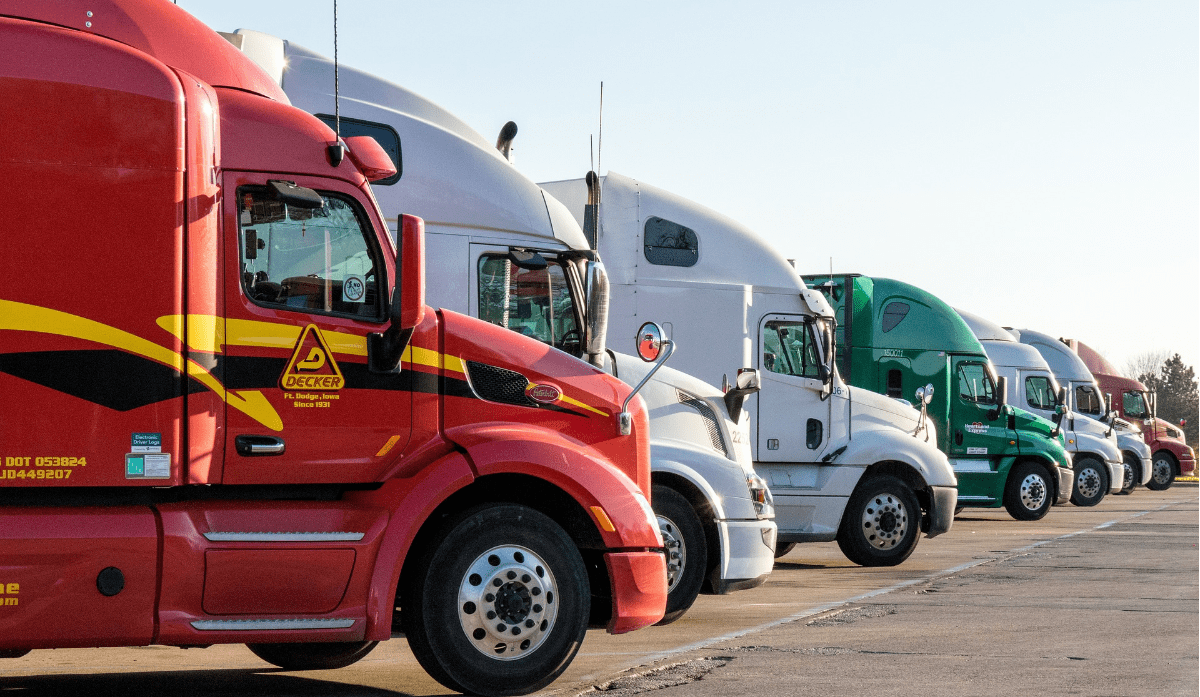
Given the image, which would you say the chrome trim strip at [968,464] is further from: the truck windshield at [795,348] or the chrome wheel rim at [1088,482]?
the truck windshield at [795,348]

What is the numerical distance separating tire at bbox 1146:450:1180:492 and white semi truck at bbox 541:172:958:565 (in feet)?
81.7

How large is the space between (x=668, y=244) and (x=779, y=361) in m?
1.81

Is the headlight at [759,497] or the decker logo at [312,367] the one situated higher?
the decker logo at [312,367]

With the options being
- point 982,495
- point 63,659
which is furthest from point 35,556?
point 982,495

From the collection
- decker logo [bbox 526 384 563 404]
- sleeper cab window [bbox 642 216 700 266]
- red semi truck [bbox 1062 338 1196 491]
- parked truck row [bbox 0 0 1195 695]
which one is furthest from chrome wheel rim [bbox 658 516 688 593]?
red semi truck [bbox 1062 338 1196 491]

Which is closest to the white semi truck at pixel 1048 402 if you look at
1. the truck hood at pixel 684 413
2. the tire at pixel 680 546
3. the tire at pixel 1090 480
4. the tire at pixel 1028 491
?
the tire at pixel 1090 480

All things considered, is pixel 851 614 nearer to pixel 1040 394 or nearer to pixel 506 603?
pixel 506 603

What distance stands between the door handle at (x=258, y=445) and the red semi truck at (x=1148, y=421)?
32442mm

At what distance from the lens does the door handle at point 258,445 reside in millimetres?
6609

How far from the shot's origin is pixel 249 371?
261 inches

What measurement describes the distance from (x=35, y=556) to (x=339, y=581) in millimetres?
1346

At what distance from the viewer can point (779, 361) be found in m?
14.6

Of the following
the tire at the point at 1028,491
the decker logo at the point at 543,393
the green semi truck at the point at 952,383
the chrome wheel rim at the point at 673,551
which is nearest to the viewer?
the decker logo at the point at 543,393

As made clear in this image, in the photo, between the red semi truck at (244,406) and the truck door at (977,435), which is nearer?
the red semi truck at (244,406)
